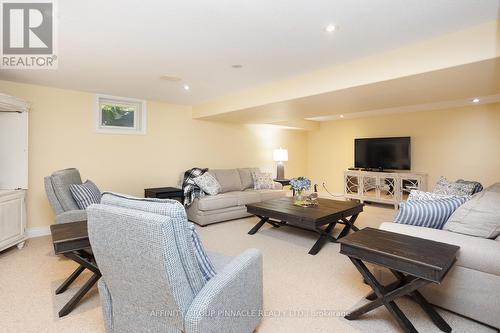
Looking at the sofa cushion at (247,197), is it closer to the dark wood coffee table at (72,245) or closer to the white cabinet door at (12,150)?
the dark wood coffee table at (72,245)

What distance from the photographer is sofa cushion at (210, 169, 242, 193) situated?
5297mm

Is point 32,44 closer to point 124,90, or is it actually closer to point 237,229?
point 124,90

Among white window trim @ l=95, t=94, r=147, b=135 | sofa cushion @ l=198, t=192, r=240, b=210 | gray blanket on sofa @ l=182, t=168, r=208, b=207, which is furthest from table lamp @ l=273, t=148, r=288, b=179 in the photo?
white window trim @ l=95, t=94, r=147, b=135

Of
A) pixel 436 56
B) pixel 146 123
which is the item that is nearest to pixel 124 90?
pixel 146 123

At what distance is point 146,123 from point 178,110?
724mm

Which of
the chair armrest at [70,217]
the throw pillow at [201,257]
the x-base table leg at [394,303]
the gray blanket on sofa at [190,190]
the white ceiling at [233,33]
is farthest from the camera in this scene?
the gray blanket on sofa at [190,190]

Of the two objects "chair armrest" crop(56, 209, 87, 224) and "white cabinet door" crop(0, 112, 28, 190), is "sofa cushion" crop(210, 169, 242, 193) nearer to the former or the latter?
"chair armrest" crop(56, 209, 87, 224)

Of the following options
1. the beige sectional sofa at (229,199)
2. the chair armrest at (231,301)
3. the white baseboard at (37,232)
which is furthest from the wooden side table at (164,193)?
the chair armrest at (231,301)

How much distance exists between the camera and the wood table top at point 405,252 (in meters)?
1.55

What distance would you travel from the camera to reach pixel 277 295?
7.57 feet

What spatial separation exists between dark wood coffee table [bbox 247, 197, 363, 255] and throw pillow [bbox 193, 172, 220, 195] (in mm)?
977

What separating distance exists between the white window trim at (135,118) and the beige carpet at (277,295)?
75.6 inches

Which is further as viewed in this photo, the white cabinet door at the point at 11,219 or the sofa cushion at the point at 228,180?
the sofa cushion at the point at 228,180

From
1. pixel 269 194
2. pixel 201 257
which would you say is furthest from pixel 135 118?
pixel 201 257
